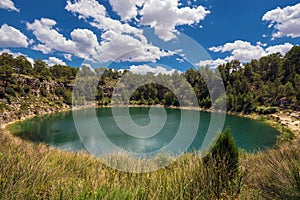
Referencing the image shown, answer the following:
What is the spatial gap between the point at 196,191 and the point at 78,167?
2824mm

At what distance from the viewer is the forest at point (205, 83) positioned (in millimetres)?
37812

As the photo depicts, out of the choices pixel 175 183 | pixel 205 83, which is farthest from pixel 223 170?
pixel 205 83

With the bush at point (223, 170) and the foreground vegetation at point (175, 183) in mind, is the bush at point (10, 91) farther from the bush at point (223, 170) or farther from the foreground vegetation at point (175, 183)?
the bush at point (223, 170)

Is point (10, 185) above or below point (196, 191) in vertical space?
above

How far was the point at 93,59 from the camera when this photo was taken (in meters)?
7.71

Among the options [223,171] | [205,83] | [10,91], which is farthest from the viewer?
[205,83]

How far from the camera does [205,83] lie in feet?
171

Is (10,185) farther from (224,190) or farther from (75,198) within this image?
(224,190)

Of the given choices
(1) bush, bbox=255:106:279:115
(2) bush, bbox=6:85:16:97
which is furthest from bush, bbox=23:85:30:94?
(1) bush, bbox=255:106:279:115

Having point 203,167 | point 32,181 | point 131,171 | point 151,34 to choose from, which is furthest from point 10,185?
point 151,34

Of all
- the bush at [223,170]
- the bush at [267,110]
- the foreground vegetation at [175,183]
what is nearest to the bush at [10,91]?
the foreground vegetation at [175,183]

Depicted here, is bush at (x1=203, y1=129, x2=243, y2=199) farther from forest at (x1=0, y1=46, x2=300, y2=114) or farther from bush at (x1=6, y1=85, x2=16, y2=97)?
bush at (x1=6, y1=85, x2=16, y2=97)

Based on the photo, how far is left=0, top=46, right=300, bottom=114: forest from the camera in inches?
1489

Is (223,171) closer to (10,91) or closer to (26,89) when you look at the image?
(10,91)
